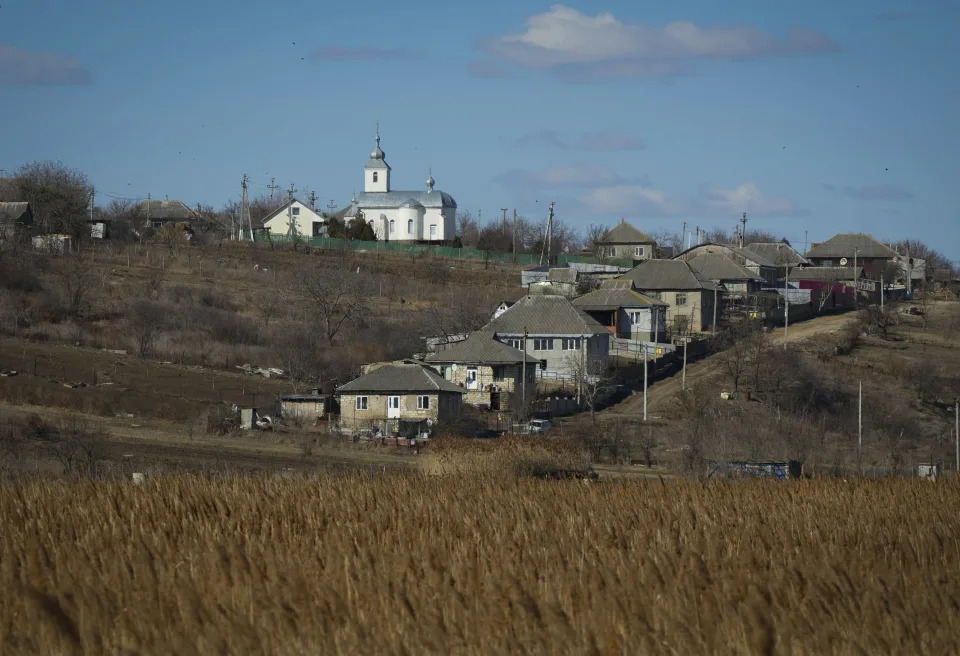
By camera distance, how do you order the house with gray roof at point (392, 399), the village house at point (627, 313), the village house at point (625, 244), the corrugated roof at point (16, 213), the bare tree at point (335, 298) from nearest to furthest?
1. the house with gray roof at point (392, 399)
2. the bare tree at point (335, 298)
3. the village house at point (627, 313)
4. the corrugated roof at point (16, 213)
5. the village house at point (625, 244)

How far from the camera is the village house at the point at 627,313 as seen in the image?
7444 centimetres

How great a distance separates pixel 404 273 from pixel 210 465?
2191 inches

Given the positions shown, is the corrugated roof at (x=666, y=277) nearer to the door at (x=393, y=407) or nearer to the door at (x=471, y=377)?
the door at (x=471, y=377)

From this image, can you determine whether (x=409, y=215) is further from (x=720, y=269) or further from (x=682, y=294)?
(x=682, y=294)

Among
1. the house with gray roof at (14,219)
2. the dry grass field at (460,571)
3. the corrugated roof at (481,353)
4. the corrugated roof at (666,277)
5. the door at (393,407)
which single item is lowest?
the door at (393,407)

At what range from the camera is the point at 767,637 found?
34.2 feet

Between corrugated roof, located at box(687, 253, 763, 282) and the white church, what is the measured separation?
31576mm

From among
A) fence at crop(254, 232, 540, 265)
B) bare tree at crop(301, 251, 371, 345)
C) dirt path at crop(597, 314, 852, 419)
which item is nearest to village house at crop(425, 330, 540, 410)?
dirt path at crop(597, 314, 852, 419)

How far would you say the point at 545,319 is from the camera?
2665 inches

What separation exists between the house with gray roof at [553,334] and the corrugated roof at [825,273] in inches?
1606

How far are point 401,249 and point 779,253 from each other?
130ft

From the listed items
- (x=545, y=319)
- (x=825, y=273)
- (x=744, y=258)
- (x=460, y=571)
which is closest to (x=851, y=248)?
(x=825, y=273)

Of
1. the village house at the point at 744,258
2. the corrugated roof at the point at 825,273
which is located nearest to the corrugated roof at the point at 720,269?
the village house at the point at 744,258

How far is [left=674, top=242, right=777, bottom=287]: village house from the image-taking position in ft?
320
